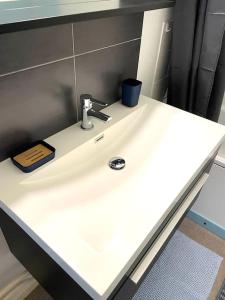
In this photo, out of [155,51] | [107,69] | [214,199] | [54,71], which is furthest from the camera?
[214,199]

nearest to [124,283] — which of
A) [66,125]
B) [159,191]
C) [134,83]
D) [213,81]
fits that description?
[159,191]

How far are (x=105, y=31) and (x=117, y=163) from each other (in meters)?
0.49

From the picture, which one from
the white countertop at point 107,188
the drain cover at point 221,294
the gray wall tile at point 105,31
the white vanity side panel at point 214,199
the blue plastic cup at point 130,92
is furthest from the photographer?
the white vanity side panel at point 214,199

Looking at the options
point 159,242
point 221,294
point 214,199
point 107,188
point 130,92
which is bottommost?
point 221,294

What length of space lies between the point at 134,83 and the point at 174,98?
0.35 meters

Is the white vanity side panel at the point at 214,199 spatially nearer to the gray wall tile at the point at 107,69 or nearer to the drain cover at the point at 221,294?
the drain cover at the point at 221,294

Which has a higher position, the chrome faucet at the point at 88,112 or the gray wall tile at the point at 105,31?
the gray wall tile at the point at 105,31

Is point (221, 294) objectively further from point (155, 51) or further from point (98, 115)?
point (155, 51)

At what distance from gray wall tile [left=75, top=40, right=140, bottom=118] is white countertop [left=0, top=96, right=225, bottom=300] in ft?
0.31

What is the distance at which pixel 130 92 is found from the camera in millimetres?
1044

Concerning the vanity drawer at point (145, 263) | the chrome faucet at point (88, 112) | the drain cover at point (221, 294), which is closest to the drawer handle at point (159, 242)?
the vanity drawer at point (145, 263)

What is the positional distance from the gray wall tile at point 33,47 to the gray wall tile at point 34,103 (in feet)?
0.09

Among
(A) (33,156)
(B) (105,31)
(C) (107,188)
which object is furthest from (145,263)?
(B) (105,31)

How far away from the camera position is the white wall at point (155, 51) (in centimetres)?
111
